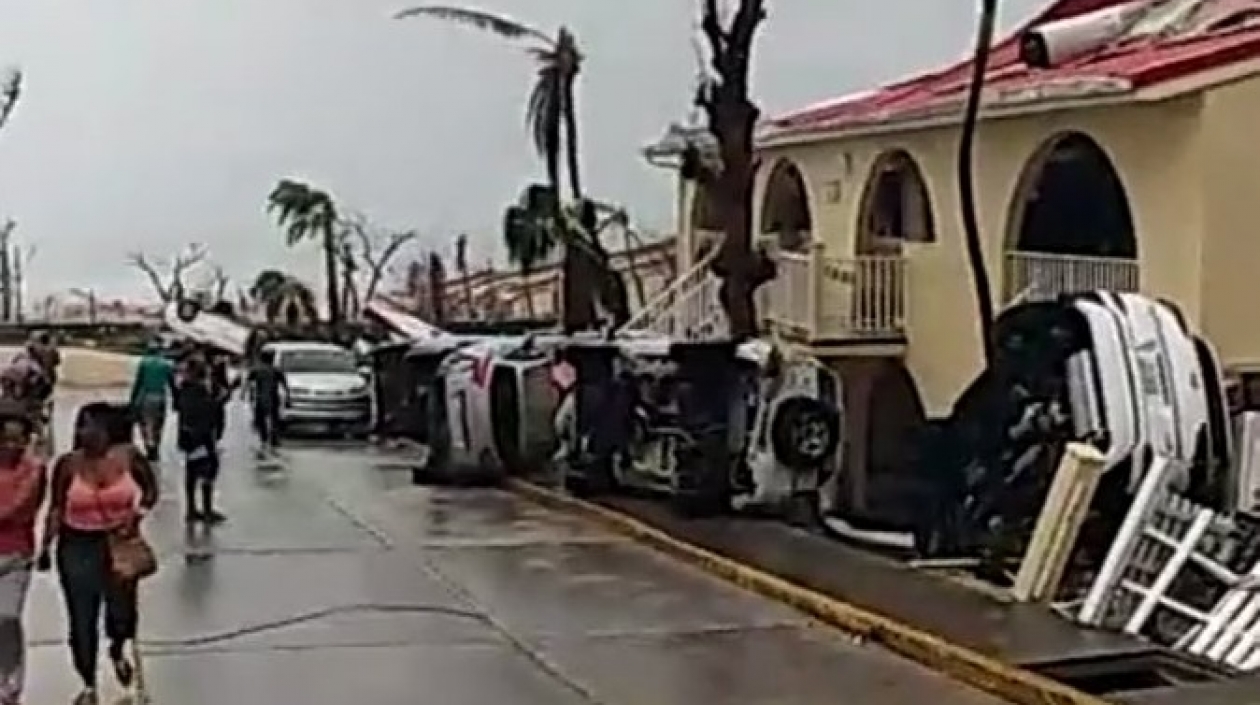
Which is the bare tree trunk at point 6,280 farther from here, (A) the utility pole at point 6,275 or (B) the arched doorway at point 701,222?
(B) the arched doorway at point 701,222

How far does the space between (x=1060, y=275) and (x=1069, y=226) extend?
3402 mm

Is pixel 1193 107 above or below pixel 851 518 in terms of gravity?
above

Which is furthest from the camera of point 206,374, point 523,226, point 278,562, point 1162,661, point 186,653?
point 523,226

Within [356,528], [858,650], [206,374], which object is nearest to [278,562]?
[356,528]

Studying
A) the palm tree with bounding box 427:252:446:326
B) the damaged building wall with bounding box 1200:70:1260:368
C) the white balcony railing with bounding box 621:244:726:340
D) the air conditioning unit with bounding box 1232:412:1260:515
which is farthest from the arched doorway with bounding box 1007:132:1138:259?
the palm tree with bounding box 427:252:446:326

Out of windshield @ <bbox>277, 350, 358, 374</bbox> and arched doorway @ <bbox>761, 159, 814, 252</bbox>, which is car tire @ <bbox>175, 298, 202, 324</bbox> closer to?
windshield @ <bbox>277, 350, 358, 374</bbox>

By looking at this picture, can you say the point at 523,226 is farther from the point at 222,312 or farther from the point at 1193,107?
the point at 1193,107


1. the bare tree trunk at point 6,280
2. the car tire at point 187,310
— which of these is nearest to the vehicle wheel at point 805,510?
the car tire at point 187,310

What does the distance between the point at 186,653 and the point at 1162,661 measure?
5865 millimetres

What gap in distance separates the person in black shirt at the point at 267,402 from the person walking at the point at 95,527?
2473 centimetres

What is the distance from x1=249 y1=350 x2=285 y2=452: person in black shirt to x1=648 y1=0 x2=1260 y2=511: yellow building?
6.84m

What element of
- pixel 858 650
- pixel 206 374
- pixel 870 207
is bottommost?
pixel 858 650

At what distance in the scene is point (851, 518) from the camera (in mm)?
26078

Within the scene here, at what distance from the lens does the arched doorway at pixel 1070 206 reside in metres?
28.8
